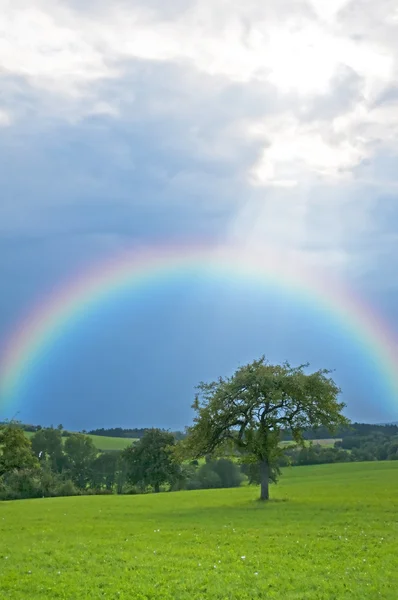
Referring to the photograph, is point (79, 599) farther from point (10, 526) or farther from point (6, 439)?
point (6, 439)

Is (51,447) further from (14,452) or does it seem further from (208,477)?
(14,452)

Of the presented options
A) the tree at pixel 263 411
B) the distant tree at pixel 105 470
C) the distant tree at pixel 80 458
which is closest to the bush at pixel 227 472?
the distant tree at pixel 105 470

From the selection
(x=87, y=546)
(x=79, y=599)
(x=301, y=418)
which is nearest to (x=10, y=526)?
(x=87, y=546)

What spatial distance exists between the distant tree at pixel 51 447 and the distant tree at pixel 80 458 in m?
2.67

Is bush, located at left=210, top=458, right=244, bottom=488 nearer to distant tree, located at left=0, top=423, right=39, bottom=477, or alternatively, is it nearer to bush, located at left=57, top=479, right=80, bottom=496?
bush, located at left=57, top=479, right=80, bottom=496

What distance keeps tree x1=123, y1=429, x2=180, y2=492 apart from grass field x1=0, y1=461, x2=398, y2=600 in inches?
2678

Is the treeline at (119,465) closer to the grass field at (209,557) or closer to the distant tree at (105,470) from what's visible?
the distant tree at (105,470)

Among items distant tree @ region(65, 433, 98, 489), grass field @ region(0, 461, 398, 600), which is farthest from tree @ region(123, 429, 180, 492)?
grass field @ region(0, 461, 398, 600)

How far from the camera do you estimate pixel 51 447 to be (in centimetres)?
14150

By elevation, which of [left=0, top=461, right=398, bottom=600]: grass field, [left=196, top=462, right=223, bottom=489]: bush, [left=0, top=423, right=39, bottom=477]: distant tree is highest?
[left=0, top=423, right=39, bottom=477]: distant tree

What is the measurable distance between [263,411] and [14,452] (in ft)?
121

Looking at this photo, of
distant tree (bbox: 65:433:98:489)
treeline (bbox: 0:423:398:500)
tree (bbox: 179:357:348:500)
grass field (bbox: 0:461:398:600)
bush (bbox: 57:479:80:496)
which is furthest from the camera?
distant tree (bbox: 65:433:98:489)

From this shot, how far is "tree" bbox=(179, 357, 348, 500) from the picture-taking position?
1954 inches

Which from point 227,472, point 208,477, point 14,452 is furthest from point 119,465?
point 14,452
